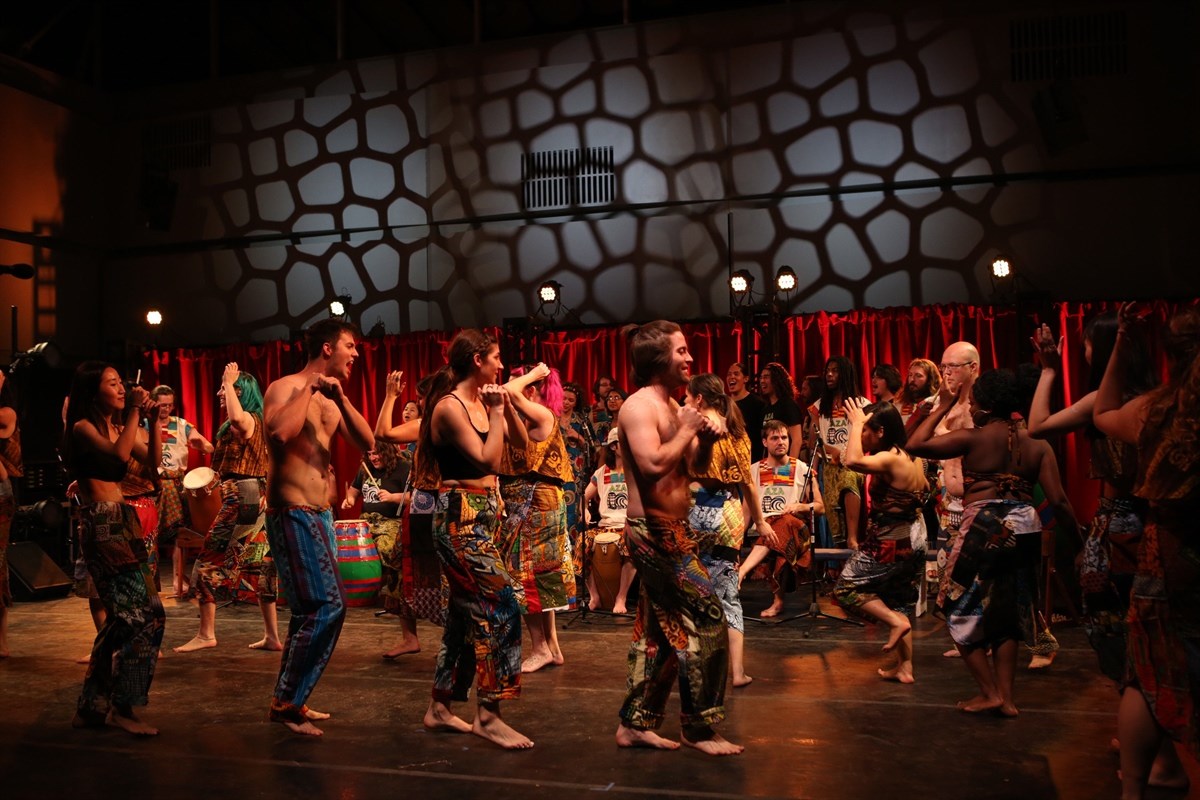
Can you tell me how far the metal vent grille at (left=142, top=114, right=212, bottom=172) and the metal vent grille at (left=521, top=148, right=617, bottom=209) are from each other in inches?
163

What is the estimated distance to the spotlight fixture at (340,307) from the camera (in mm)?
11100

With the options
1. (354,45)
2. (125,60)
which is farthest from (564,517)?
(125,60)

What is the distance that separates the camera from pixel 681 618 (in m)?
3.81

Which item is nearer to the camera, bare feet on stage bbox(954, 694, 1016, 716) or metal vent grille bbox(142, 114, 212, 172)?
bare feet on stage bbox(954, 694, 1016, 716)

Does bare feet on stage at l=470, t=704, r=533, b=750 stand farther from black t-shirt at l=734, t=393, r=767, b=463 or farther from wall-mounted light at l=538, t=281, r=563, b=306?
wall-mounted light at l=538, t=281, r=563, b=306

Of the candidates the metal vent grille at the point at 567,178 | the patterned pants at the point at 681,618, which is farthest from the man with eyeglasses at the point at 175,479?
the patterned pants at the point at 681,618

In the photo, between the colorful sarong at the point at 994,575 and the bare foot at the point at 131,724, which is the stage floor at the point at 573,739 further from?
the colorful sarong at the point at 994,575

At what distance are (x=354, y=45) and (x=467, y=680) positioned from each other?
1000cm

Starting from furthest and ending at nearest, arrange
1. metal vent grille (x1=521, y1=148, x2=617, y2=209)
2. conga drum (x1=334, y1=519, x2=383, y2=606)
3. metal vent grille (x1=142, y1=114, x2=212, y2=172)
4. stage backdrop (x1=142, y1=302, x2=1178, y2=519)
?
metal vent grille (x1=142, y1=114, x2=212, y2=172) < metal vent grille (x1=521, y1=148, x2=617, y2=209) < stage backdrop (x1=142, y1=302, x2=1178, y2=519) < conga drum (x1=334, y1=519, x2=383, y2=606)

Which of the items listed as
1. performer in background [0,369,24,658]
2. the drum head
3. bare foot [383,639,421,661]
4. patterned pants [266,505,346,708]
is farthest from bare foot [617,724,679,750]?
the drum head

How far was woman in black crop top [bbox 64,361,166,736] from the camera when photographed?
4266mm

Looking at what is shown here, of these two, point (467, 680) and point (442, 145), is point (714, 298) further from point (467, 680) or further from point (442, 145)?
point (467, 680)

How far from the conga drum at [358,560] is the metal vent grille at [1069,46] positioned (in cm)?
737

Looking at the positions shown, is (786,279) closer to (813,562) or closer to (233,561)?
(813,562)
